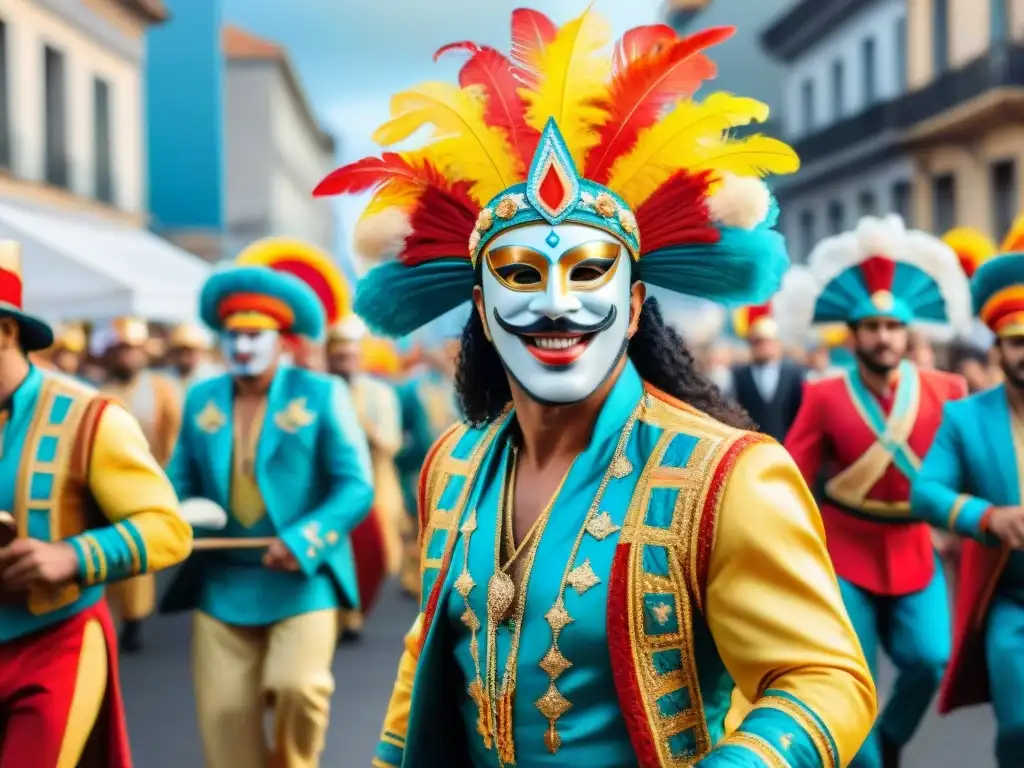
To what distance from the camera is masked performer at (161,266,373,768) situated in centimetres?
518

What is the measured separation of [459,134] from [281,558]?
253 centimetres

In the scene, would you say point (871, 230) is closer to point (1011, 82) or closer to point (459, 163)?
point (459, 163)

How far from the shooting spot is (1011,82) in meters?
24.3

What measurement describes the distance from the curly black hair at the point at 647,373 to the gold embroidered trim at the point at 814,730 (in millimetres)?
752

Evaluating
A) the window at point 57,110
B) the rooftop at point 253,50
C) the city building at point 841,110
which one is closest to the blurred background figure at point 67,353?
the window at point 57,110

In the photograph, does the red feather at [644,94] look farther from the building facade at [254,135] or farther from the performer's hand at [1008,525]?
the building facade at [254,135]

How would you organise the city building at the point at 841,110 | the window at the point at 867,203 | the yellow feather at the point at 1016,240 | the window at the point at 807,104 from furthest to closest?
the window at the point at 807,104 → the window at the point at 867,203 → the city building at the point at 841,110 → the yellow feather at the point at 1016,240

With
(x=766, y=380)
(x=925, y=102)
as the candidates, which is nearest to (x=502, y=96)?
(x=766, y=380)

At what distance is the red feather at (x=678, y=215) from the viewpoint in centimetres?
290

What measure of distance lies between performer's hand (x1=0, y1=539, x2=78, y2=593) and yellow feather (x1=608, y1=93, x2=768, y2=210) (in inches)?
75.1

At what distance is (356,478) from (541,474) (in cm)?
274

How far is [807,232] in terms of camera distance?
124 feet

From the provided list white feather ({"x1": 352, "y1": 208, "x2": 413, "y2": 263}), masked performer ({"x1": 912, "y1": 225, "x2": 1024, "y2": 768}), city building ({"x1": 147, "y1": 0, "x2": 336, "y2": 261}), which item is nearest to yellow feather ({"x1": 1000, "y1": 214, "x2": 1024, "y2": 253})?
masked performer ({"x1": 912, "y1": 225, "x2": 1024, "y2": 768})

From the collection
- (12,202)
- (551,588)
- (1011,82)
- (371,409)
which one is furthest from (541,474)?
(1011,82)
